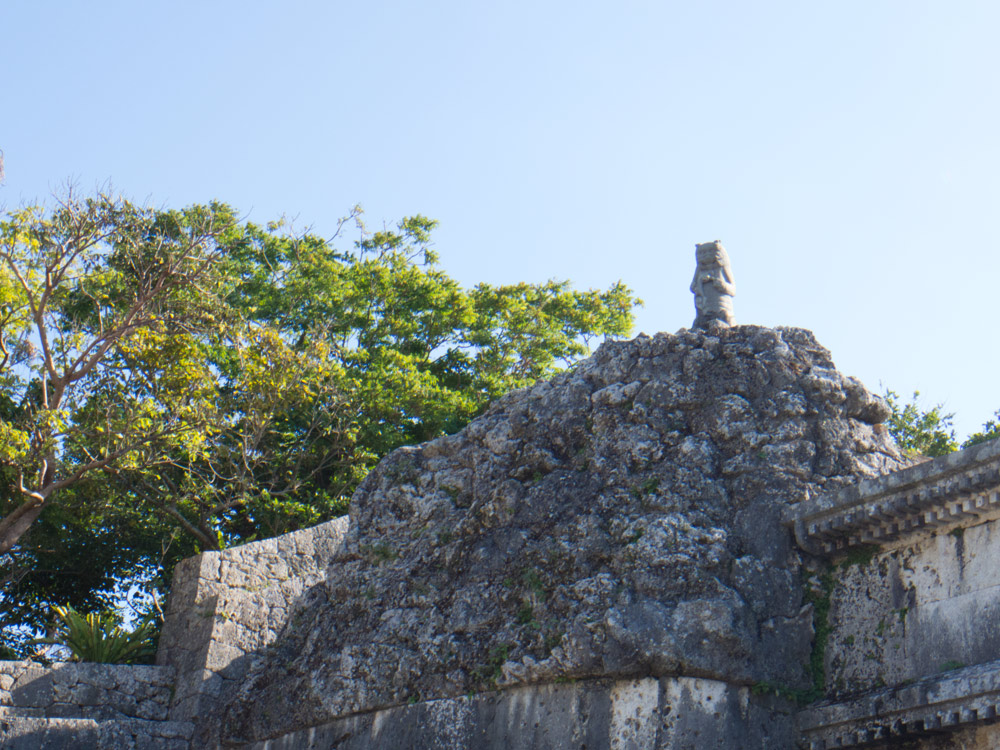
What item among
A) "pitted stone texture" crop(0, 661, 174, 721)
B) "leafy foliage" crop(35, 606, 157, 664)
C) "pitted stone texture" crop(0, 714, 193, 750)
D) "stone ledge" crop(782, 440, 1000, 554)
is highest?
"stone ledge" crop(782, 440, 1000, 554)

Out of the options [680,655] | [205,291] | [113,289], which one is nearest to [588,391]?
[680,655]

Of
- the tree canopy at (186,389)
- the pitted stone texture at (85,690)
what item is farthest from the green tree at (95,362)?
the pitted stone texture at (85,690)

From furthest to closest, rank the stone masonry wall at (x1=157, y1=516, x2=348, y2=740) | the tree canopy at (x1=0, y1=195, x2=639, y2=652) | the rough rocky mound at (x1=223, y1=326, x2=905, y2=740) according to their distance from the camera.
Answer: the tree canopy at (x1=0, y1=195, x2=639, y2=652) → the stone masonry wall at (x1=157, y1=516, x2=348, y2=740) → the rough rocky mound at (x1=223, y1=326, x2=905, y2=740)

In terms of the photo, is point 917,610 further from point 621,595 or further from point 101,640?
point 101,640

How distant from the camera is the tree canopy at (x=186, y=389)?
14.9 meters

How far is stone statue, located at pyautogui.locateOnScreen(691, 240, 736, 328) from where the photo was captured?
11133 millimetres

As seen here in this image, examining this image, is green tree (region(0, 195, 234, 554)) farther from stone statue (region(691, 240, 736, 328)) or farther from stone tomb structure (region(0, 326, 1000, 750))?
stone statue (region(691, 240, 736, 328))

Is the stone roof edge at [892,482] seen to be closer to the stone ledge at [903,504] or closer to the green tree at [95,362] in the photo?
the stone ledge at [903,504]

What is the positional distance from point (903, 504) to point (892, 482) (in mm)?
190

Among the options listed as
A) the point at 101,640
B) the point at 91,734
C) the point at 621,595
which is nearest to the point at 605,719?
the point at 621,595

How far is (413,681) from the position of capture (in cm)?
1001

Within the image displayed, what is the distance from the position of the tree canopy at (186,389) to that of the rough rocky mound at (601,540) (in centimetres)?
460

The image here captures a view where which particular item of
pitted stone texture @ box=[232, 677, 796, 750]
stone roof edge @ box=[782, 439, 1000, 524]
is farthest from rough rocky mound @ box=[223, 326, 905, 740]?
stone roof edge @ box=[782, 439, 1000, 524]

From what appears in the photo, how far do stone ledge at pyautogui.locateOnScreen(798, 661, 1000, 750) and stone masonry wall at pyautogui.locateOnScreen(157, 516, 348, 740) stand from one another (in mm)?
6426
